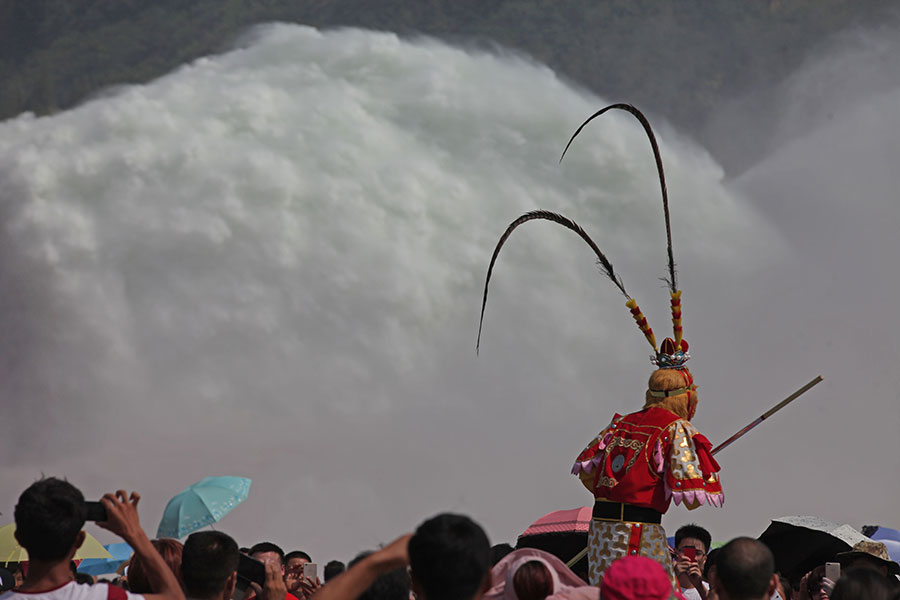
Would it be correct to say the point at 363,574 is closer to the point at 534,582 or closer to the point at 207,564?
the point at 207,564

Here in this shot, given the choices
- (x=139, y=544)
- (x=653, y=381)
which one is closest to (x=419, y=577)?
(x=139, y=544)

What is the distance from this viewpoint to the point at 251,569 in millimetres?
3619

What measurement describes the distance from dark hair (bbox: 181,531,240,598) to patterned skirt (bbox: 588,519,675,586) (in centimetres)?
284

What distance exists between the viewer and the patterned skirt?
217 inches

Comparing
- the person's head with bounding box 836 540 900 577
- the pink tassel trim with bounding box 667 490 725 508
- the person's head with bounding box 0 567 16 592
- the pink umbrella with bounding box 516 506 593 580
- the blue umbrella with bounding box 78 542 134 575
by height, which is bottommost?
the person's head with bounding box 0 567 16 592

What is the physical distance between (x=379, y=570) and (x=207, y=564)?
2.72 ft

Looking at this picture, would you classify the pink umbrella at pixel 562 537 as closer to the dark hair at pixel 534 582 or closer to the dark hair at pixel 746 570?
the dark hair at pixel 534 582

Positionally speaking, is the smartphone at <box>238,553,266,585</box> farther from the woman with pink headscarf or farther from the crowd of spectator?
the woman with pink headscarf

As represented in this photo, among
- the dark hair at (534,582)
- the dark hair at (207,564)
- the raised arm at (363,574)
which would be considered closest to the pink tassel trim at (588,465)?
the dark hair at (534,582)

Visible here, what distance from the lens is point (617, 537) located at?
219 inches

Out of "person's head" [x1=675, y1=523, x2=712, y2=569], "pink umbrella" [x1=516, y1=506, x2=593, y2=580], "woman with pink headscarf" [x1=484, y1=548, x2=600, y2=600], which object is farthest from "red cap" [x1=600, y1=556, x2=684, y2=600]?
"pink umbrella" [x1=516, y1=506, x2=593, y2=580]

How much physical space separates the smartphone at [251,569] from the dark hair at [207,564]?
457mm

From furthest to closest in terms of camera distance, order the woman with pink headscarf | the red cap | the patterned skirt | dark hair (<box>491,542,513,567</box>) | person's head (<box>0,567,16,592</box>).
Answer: dark hair (<box>491,542,513,567</box>) < person's head (<box>0,567,16,592</box>) < the patterned skirt < the woman with pink headscarf < the red cap

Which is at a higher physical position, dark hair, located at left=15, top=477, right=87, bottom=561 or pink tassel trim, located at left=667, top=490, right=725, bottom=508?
pink tassel trim, located at left=667, top=490, right=725, bottom=508
